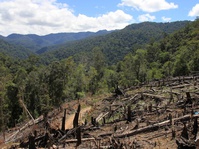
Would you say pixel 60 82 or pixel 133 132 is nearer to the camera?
pixel 133 132

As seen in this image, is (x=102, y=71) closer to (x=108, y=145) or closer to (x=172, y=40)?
(x=172, y=40)

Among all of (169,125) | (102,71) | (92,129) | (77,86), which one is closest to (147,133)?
(169,125)

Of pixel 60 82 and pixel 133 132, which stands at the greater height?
pixel 133 132

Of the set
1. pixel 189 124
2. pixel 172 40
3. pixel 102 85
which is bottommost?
pixel 102 85

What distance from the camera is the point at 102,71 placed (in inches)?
2827

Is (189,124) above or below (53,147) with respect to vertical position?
above

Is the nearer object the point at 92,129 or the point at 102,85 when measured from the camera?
the point at 92,129

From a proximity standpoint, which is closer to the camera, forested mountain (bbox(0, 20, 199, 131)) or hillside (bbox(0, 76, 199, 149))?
hillside (bbox(0, 76, 199, 149))

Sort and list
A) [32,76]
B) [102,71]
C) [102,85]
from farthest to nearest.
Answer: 1. [102,71]
2. [102,85]
3. [32,76]

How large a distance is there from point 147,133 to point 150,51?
276ft

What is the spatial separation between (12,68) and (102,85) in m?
45.5

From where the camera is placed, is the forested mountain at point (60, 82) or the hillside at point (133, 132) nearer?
the hillside at point (133, 132)

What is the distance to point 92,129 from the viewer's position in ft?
47.6

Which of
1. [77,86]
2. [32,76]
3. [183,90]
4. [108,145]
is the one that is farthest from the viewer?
[77,86]
